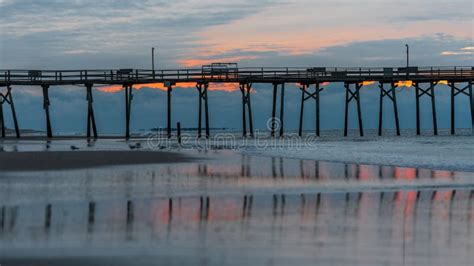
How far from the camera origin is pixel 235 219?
11977 mm

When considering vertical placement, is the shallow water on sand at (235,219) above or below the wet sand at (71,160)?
below

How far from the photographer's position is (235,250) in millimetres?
9367

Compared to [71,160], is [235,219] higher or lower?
lower

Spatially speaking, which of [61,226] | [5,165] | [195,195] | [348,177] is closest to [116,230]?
[61,226]

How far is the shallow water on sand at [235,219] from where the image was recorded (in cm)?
908

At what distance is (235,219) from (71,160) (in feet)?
50.1

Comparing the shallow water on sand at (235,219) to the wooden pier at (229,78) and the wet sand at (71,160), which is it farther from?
the wooden pier at (229,78)

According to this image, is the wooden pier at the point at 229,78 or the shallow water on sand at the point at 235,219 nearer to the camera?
the shallow water on sand at the point at 235,219

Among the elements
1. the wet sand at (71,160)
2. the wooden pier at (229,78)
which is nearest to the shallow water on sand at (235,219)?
the wet sand at (71,160)

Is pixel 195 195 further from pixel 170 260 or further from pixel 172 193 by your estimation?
pixel 170 260

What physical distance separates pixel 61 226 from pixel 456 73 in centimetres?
4328

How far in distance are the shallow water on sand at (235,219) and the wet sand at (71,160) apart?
2990 mm

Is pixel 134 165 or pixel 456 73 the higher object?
pixel 456 73

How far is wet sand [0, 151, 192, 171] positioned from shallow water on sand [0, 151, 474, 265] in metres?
2.99
